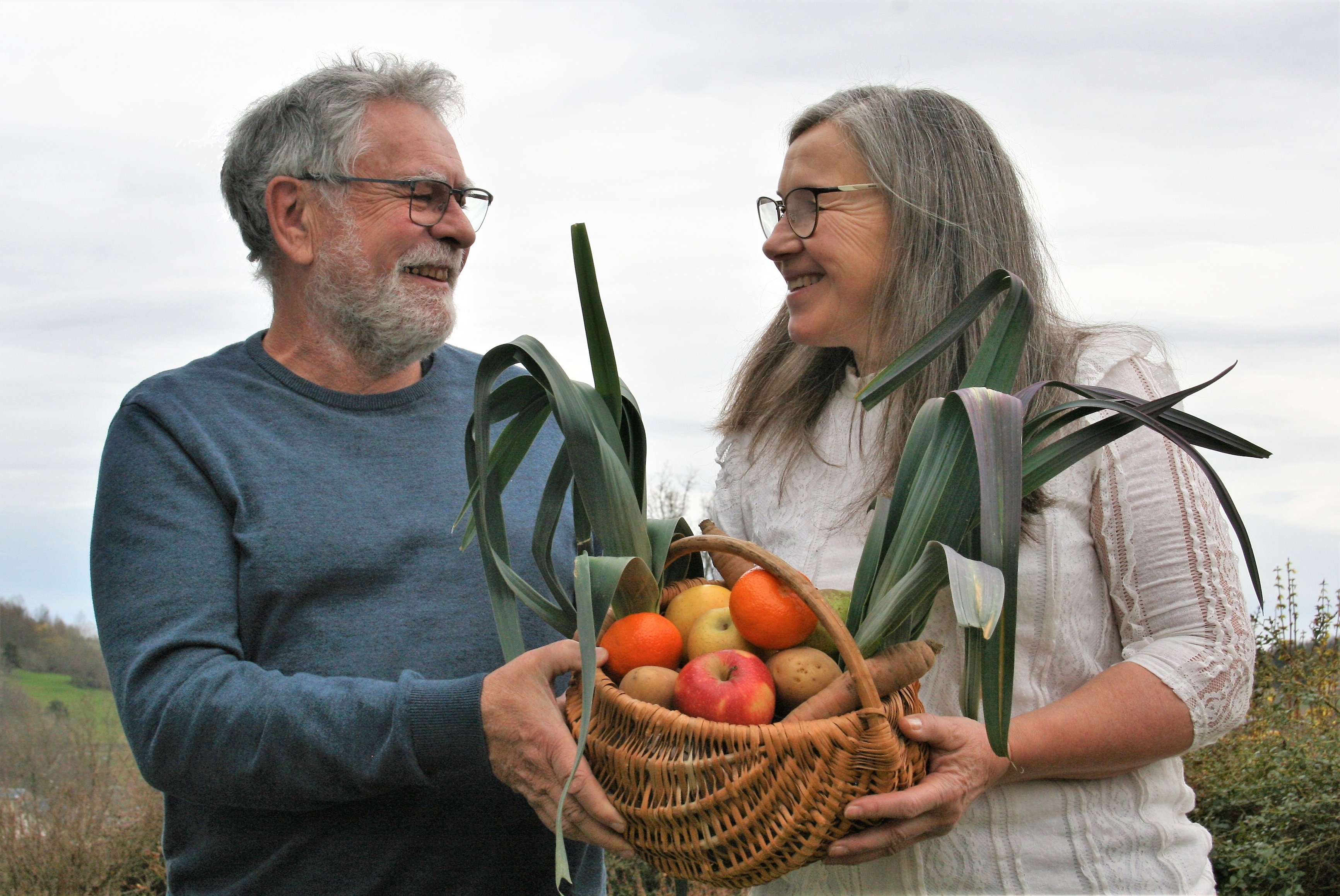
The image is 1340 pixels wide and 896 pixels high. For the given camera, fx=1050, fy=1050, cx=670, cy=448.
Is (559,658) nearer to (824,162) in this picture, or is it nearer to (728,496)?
(728,496)

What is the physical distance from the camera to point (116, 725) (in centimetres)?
553

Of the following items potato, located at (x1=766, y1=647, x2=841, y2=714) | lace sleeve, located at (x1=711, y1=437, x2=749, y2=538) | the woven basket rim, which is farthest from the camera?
lace sleeve, located at (x1=711, y1=437, x2=749, y2=538)

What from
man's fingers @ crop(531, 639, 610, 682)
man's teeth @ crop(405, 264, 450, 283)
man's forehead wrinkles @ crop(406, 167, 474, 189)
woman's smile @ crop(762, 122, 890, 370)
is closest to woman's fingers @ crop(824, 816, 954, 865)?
man's fingers @ crop(531, 639, 610, 682)

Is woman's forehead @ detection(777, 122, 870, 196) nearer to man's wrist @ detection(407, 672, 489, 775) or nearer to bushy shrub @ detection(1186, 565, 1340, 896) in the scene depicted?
man's wrist @ detection(407, 672, 489, 775)

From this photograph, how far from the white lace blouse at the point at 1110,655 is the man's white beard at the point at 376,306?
44.4 inches

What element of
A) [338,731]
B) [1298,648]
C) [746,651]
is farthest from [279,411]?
[1298,648]

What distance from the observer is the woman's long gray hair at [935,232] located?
1.76 m

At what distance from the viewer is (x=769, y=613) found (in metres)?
1.31

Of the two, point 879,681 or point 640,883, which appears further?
point 640,883

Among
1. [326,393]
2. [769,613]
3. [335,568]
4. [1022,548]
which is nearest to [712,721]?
[769,613]

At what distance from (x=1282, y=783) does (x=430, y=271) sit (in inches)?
121

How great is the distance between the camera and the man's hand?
1.36 meters

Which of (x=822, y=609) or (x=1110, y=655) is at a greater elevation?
(x=822, y=609)

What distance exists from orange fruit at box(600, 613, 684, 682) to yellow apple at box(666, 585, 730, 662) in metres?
0.05
